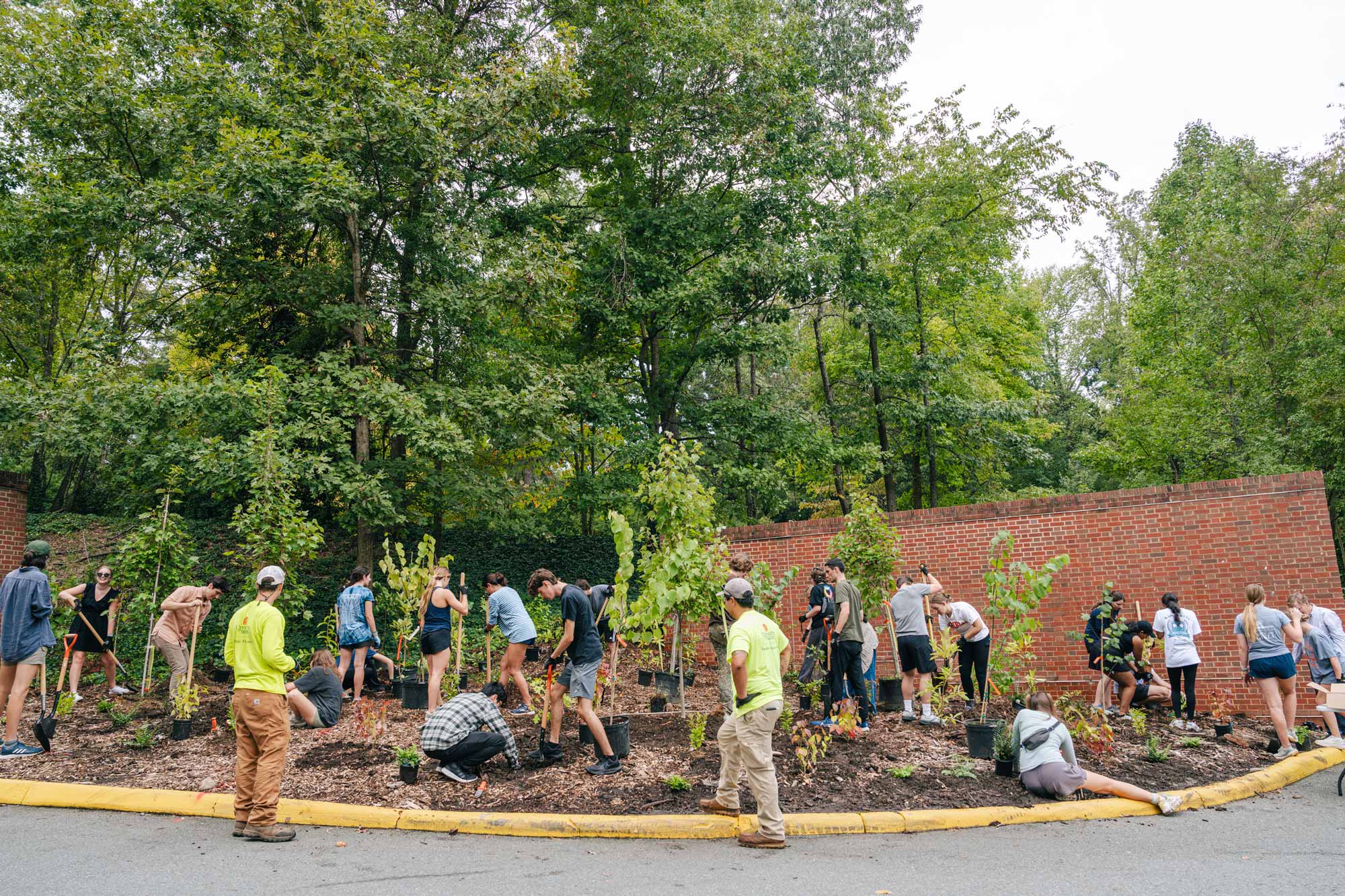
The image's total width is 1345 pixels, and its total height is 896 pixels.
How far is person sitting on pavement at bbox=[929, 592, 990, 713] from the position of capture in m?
9.90

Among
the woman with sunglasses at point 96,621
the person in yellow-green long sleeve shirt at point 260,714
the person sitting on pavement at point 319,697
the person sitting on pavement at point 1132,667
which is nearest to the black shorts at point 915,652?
the person sitting on pavement at point 1132,667

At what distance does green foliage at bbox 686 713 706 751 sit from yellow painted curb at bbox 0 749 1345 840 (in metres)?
1.63

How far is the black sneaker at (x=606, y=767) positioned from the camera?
23.6ft

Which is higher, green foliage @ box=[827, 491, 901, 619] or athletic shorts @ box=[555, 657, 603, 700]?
green foliage @ box=[827, 491, 901, 619]

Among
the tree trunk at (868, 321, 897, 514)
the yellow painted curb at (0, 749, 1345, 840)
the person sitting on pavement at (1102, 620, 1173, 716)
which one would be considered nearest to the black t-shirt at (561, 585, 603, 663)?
the yellow painted curb at (0, 749, 1345, 840)

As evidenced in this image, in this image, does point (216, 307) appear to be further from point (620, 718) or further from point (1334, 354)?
point (1334, 354)

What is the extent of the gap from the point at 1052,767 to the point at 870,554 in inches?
169

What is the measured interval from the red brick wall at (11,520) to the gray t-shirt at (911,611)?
13392 millimetres

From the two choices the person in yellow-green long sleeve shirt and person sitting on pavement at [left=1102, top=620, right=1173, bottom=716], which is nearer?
the person in yellow-green long sleeve shirt

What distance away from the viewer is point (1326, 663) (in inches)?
366

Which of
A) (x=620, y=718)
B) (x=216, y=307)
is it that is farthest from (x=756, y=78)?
(x=620, y=718)

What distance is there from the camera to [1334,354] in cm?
1716

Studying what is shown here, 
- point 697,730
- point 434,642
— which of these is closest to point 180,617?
point 434,642

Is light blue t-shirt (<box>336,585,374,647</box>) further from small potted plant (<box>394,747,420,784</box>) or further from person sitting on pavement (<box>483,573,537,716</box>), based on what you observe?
small potted plant (<box>394,747,420,784</box>)
